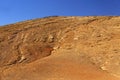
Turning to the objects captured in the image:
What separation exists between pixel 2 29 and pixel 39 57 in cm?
594

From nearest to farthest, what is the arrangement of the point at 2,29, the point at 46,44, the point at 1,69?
the point at 1,69
the point at 46,44
the point at 2,29

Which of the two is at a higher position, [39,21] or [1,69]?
[39,21]

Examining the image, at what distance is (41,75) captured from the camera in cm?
2417

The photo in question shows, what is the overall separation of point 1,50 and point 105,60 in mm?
8831

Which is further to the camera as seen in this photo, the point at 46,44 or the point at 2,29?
the point at 2,29

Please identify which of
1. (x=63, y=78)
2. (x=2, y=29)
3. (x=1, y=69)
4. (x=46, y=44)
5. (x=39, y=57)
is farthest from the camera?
(x=2, y=29)

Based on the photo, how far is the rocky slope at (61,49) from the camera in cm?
2458

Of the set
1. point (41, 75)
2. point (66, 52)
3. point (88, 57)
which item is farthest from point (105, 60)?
point (41, 75)

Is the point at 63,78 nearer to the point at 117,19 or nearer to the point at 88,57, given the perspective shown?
the point at 88,57

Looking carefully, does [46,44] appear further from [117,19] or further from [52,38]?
[117,19]

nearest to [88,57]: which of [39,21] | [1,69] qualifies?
[1,69]

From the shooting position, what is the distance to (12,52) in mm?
29672

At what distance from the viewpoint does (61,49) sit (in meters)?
29.4

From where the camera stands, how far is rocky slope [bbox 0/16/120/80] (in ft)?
80.6
